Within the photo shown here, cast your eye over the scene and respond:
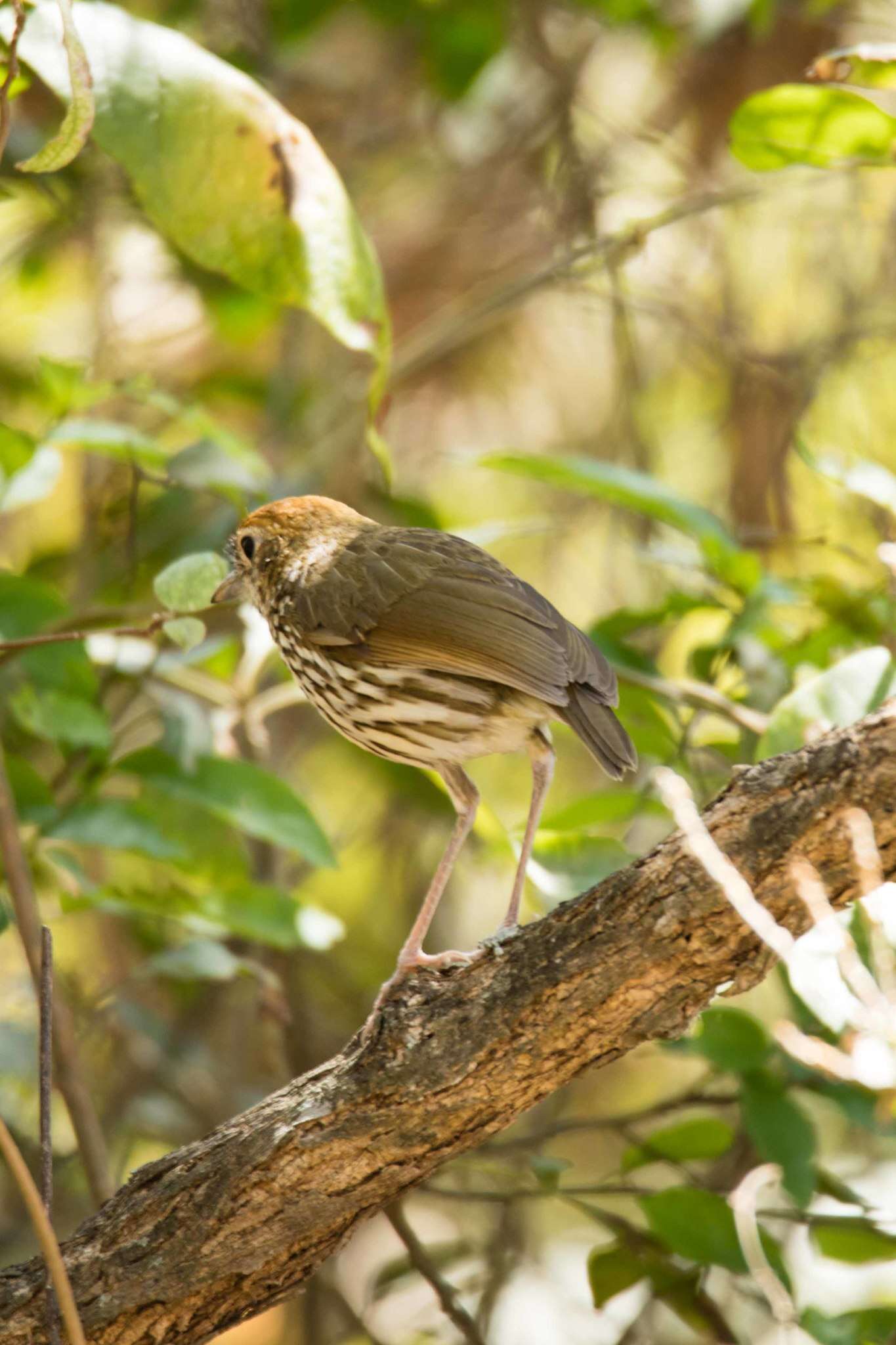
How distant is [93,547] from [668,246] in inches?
128

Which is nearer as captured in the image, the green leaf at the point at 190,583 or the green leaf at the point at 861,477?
the green leaf at the point at 190,583

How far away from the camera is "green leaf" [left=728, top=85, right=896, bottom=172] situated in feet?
11.1

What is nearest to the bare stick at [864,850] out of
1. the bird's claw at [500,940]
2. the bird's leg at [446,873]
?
the bird's claw at [500,940]

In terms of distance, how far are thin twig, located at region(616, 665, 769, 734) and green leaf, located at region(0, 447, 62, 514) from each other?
149 cm

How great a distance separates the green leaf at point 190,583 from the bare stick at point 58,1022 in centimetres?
44

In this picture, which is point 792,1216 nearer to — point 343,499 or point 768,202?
point 343,499

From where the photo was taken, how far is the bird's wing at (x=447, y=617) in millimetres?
3158

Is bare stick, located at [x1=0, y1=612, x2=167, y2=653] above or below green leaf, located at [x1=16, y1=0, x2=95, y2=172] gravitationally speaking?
below

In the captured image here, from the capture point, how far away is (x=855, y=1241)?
11.5 feet

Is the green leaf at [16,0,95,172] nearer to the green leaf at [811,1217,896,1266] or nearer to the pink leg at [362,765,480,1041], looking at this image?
the pink leg at [362,765,480,1041]

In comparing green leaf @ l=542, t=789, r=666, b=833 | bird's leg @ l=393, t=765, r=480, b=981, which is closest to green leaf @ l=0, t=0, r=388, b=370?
bird's leg @ l=393, t=765, r=480, b=981

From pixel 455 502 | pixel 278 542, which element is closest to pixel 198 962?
pixel 278 542

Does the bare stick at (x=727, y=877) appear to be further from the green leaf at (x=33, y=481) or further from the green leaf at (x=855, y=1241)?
the green leaf at (x=33, y=481)

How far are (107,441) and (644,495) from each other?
1386mm
